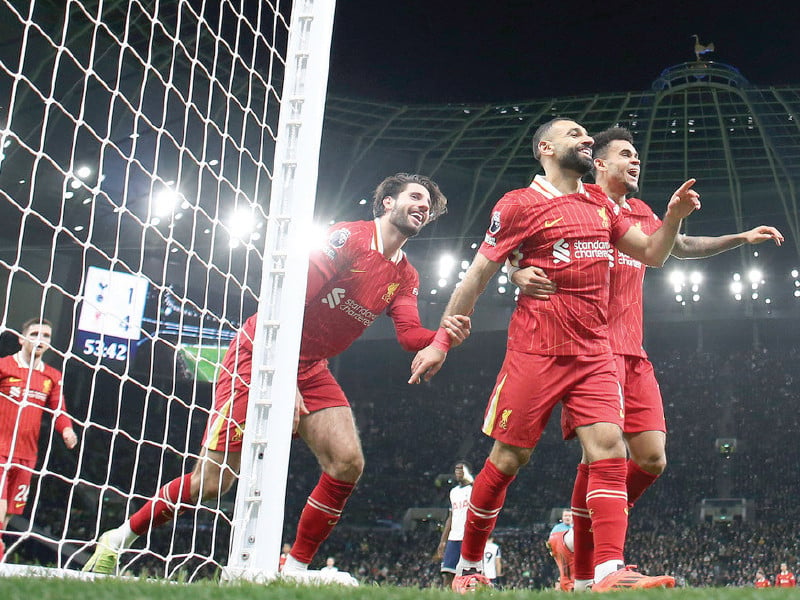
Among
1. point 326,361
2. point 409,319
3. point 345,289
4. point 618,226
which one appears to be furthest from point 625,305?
point 326,361

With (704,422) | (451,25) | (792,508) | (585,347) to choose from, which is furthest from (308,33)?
(704,422)

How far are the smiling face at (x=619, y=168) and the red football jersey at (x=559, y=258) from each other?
1.59 feet

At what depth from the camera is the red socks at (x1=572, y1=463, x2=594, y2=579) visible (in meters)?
4.05

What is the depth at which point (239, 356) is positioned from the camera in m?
4.15

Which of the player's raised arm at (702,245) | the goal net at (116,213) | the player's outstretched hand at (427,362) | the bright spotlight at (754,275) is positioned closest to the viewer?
the player's outstretched hand at (427,362)

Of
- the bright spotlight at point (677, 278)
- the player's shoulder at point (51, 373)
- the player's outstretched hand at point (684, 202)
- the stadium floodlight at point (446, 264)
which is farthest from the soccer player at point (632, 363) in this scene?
the bright spotlight at point (677, 278)

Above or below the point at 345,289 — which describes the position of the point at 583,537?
below

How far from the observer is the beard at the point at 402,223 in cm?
458

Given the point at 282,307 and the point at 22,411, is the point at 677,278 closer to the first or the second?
the point at 22,411

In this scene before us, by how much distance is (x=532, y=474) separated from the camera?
73.2 ft

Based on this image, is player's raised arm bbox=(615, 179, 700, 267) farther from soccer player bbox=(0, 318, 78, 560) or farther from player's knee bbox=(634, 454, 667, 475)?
soccer player bbox=(0, 318, 78, 560)

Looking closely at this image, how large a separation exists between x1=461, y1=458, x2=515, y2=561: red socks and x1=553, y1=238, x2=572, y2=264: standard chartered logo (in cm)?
98

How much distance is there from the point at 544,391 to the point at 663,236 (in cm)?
89

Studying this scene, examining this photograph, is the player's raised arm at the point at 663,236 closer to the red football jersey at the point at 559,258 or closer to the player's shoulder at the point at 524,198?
the red football jersey at the point at 559,258
